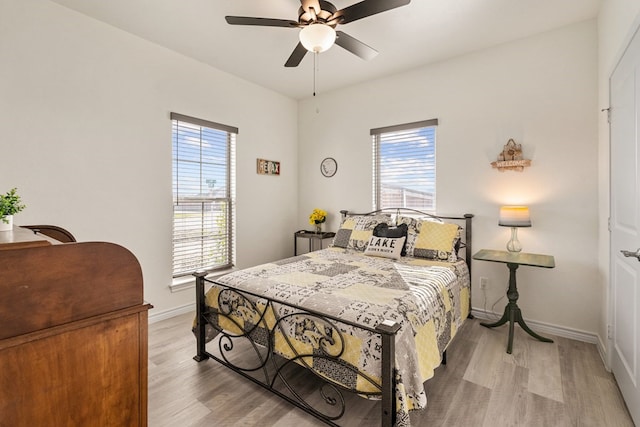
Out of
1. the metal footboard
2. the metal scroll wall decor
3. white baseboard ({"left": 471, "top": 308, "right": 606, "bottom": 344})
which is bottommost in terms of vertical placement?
white baseboard ({"left": 471, "top": 308, "right": 606, "bottom": 344})

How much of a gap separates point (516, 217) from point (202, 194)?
11.0 feet

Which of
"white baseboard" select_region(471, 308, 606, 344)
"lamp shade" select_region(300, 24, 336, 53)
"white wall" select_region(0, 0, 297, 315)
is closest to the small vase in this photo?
"white wall" select_region(0, 0, 297, 315)

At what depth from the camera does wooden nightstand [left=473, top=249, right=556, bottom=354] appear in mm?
2645

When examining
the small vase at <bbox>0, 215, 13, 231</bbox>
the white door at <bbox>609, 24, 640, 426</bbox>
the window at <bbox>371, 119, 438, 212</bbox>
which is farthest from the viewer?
the window at <bbox>371, 119, 438, 212</bbox>

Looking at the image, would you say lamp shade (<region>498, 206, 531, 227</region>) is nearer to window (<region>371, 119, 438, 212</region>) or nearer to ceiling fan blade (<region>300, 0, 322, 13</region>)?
window (<region>371, 119, 438, 212</region>)

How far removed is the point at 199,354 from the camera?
8.07 feet

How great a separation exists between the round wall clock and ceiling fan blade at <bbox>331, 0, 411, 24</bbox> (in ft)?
7.81

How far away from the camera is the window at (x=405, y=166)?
371 cm

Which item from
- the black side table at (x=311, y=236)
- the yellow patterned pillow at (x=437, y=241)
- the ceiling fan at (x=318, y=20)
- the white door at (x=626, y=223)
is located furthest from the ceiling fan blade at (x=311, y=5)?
the black side table at (x=311, y=236)

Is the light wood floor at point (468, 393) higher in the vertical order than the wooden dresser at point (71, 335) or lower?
lower

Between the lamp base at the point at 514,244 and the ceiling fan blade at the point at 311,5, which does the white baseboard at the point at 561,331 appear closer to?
the lamp base at the point at 514,244

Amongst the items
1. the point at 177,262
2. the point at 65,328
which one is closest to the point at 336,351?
the point at 65,328

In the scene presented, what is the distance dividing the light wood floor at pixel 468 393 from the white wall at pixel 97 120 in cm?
127

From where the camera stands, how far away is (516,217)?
2842mm
